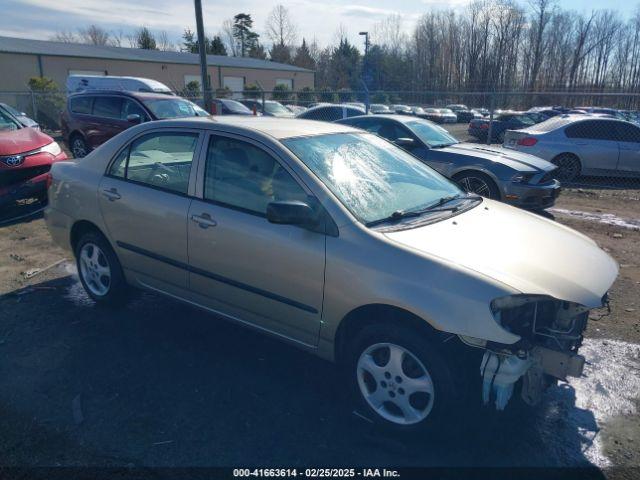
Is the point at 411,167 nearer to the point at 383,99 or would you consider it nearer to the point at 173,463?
the point at 173,463

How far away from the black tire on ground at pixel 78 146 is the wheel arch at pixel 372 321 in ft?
36.2

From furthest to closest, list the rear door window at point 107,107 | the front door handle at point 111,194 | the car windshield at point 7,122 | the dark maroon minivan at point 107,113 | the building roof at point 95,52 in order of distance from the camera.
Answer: the building roof at point 95,52 → the rear door window at point 107,107 → the dark maroon minivan at point 107,113 → the car windshield at point 7,122 → the front door handle at point 111,194

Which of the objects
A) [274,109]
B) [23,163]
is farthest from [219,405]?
A: [274,109]

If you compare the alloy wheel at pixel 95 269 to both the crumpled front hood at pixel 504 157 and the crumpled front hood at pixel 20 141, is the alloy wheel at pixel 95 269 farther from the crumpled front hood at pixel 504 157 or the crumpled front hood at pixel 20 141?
the crumpled front hood at pixel 504 157

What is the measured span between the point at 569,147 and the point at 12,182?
36.3 feet

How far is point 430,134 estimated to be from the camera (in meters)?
8.64

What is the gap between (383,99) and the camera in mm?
39000

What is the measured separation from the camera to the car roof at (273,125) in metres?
3.66

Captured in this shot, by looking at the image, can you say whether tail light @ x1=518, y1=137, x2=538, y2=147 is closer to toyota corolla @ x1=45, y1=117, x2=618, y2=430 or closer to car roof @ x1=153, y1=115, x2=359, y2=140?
toyota corolla @ x1=45, y1=117, x2=618, y2=430

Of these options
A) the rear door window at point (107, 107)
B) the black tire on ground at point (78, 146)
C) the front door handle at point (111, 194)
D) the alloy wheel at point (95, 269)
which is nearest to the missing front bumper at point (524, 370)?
the front door handle at point (111, 194)

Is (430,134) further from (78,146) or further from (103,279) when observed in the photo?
(78,146)

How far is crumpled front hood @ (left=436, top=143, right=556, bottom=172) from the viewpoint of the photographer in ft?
25.1

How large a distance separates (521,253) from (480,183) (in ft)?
16.3

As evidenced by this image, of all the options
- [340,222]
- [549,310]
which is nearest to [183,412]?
[340,222]
